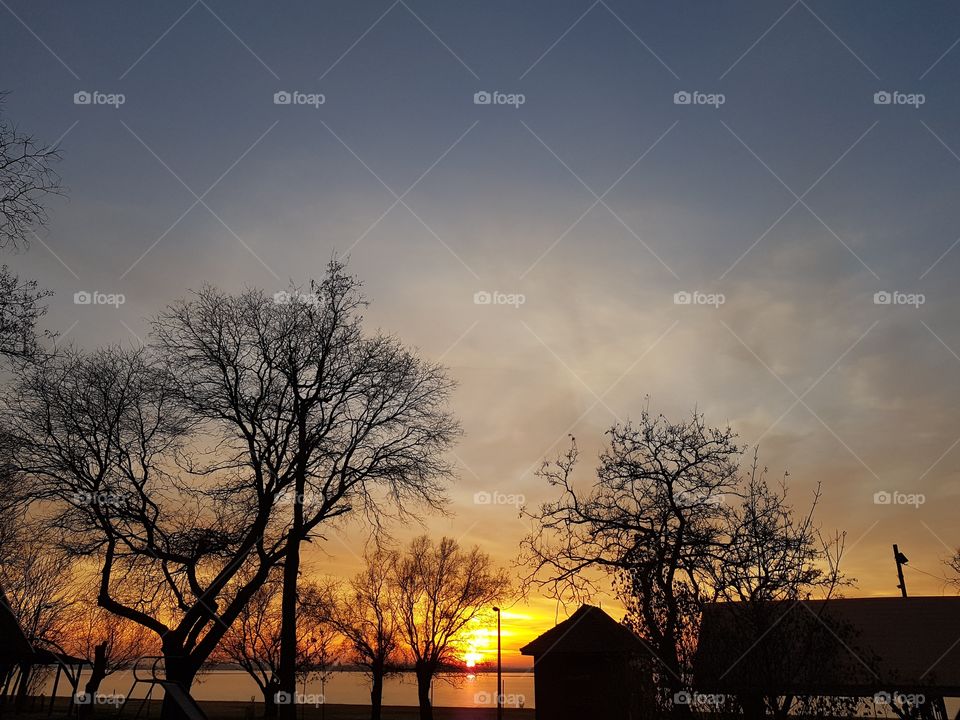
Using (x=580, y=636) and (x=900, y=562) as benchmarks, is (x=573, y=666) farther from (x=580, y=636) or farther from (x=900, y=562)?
(x=900, y=562)

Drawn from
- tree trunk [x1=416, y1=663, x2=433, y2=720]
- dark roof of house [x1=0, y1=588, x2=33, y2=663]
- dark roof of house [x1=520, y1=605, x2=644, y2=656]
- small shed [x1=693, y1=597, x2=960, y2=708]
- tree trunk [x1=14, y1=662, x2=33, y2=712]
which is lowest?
tree trunk [x1=416, y1=663, x2=433, y2=720]

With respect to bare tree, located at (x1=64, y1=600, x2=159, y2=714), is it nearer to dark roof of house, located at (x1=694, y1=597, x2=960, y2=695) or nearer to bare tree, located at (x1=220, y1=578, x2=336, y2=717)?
bare tree, located at (x1=220, y1=578, x2=336, y2=717)

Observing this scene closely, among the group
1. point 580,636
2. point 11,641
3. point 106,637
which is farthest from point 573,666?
point 106,637

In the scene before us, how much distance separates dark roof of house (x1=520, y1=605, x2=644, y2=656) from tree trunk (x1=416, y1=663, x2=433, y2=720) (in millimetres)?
15174

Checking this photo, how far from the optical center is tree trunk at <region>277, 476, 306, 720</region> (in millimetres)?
20797

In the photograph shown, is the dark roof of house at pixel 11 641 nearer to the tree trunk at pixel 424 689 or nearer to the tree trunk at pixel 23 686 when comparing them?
the tree trunk at pixel 23 686

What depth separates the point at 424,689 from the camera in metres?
53.6

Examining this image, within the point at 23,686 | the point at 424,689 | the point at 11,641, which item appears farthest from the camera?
the point at 424,689

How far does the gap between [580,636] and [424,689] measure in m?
19.7

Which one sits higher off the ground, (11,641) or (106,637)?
(11,641)

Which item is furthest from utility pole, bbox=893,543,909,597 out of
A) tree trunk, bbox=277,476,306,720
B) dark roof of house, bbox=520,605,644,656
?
tree trunk, bbox=277,476,306,720

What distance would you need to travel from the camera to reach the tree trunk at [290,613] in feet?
68.2

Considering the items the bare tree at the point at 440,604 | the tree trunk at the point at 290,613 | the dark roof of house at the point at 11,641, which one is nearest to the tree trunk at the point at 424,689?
the bare tree at the point at 440,604

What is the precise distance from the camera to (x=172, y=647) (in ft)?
69.1
